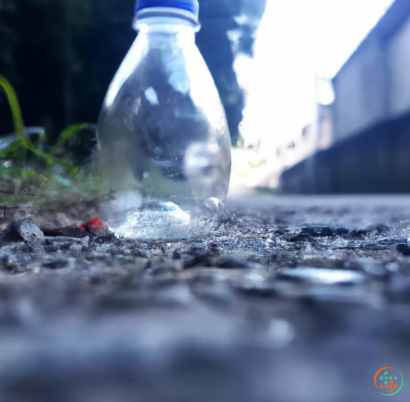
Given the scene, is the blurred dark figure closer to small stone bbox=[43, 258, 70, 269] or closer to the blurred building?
small stone bbox=[43, 258, 70, 269]

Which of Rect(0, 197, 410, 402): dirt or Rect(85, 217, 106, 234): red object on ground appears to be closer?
Rect(0, 197, 410, 402): dirt

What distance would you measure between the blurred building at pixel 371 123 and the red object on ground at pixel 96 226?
148cm

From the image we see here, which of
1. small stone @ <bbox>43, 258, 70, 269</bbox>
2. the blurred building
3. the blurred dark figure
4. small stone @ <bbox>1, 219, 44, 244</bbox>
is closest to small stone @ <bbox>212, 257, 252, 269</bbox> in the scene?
small stone @ <bbox>43, 258, 70, 269</bbox>

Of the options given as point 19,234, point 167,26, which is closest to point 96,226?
point 19,234

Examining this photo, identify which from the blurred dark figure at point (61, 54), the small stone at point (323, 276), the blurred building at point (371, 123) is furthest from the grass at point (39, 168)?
the blurred building at point (371, 123)

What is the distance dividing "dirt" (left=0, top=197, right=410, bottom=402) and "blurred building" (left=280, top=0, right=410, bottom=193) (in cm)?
183

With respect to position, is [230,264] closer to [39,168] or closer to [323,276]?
[323,276]

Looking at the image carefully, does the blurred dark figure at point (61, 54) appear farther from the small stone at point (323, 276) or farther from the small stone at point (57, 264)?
the small stone at point (323, 276)

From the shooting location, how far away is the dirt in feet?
0.49

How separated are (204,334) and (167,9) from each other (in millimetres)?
488

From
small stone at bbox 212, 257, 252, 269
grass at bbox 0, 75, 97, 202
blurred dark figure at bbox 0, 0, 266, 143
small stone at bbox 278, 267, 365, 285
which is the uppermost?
blurred dark figure at bbox 0, 0, 266, 143

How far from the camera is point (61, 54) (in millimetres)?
1259

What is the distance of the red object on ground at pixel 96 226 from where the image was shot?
2.13ft

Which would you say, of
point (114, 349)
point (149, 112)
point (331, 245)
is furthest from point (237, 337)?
point (149, 112)
